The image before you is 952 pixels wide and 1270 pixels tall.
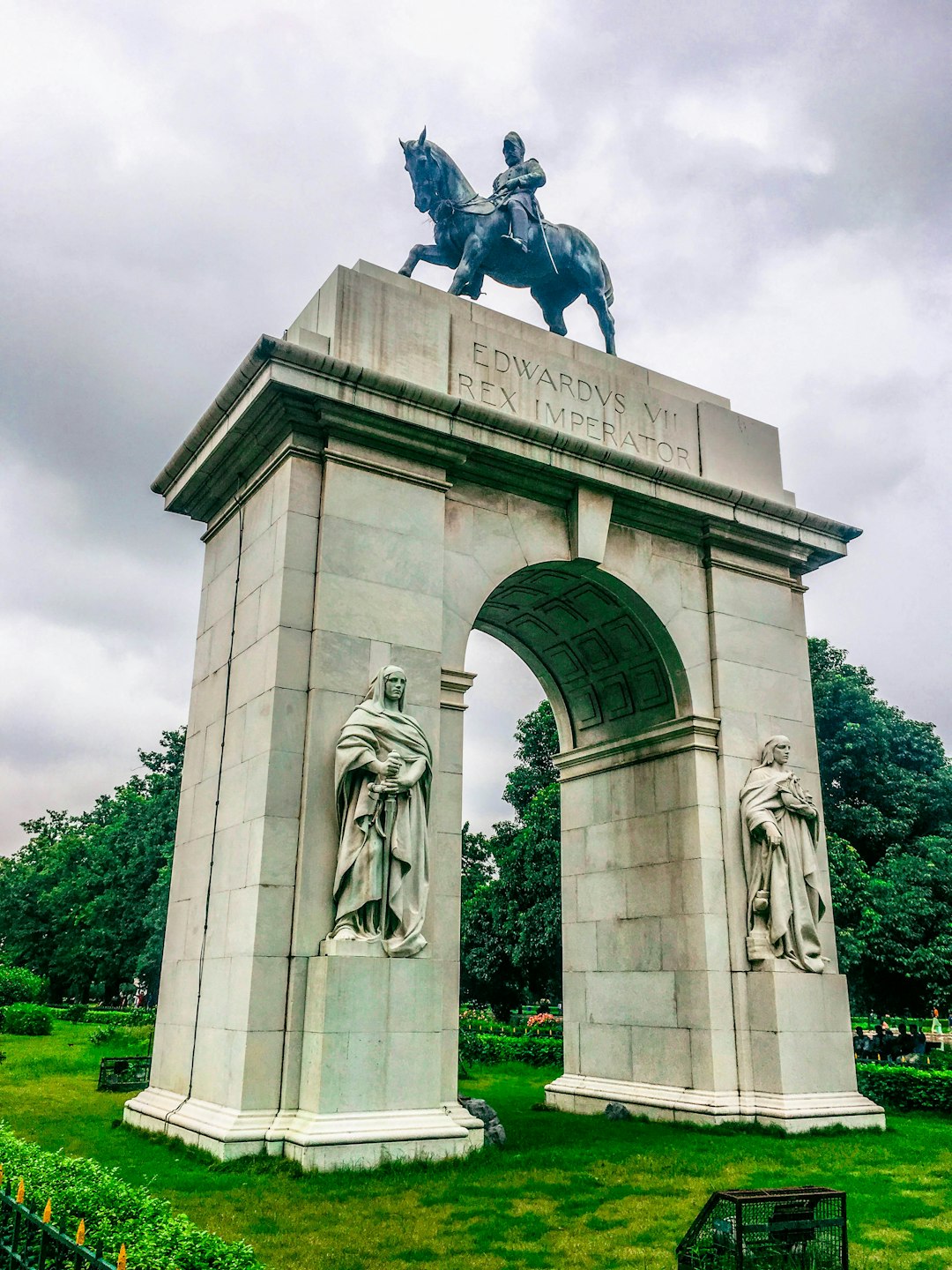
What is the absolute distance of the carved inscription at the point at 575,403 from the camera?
1627 cm

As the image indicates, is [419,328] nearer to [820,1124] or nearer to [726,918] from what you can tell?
[726,918]

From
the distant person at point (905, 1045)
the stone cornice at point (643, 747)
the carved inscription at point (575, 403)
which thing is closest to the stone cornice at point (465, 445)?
the carved inscription at point (575, 403)

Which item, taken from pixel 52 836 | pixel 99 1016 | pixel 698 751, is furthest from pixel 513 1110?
pixel 52 836

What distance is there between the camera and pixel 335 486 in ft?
46.2

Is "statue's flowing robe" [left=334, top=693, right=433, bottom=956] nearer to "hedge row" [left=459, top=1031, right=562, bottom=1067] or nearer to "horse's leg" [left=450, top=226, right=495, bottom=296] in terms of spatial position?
"horse's leg" [left=450, top=226, right=495, bottom=296]

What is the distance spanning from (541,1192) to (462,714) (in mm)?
6030

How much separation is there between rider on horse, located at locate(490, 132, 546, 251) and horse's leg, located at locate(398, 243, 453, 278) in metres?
1.09

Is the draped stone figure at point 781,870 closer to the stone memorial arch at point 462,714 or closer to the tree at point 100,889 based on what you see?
the stone memorial arch at point 462,714

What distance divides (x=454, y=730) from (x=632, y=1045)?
6.34 metres

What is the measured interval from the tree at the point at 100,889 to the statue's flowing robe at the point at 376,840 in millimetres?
28576

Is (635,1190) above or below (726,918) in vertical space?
below

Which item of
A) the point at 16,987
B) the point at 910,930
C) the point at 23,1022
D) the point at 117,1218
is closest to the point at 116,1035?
the point at 23,1022

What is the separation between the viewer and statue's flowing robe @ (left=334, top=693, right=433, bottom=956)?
12242 mm

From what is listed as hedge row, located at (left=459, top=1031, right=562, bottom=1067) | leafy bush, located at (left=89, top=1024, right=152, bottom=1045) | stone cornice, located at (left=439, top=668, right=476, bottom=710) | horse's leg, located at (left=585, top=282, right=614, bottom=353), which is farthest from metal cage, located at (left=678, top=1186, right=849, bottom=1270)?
leafy bush, located at (left=89, top=1024, right=152, bottom=1045)
